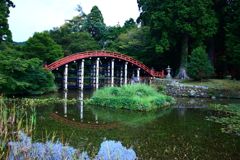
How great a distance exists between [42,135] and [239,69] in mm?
23712

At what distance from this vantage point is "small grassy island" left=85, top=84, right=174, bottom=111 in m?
10.9

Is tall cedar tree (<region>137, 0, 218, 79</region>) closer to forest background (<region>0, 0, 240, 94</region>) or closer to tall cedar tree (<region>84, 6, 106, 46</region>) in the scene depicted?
forest background (<region>0, 0, 240, 94</region>)

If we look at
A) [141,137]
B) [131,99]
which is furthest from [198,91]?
[141,137]

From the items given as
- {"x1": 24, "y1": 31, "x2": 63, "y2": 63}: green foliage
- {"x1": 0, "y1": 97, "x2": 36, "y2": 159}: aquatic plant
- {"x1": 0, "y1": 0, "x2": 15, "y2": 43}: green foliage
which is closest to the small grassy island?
{"x1": 0, "y1": 97, "x2": 36, "y2": 159}: aquatic plant

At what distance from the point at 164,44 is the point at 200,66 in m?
5.58

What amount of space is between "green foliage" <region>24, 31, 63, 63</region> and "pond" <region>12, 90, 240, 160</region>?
50.2ft

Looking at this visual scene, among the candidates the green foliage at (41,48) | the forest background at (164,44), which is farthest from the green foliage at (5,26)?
the green foliage at (41,48)

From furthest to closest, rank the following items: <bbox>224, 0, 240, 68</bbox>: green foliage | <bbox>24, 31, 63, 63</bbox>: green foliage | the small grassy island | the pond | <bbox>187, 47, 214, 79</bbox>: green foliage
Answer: <bbox>24, 31, 63, 63</bbox>: green foliage, <bbox>224, 0, 240, 68</bbox>: green foliage, <bbox>187, 47, 214, 79</bbox>: green foliage, the small grassy island, the pond

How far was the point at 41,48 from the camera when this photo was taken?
70.9 ft

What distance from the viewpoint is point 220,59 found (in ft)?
82.4

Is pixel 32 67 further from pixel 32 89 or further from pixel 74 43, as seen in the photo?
pixel 74 43

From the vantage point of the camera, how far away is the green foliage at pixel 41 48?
21.3 m

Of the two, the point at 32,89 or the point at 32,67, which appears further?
the point at 32,89

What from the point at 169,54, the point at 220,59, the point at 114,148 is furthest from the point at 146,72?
the point at 114,148
